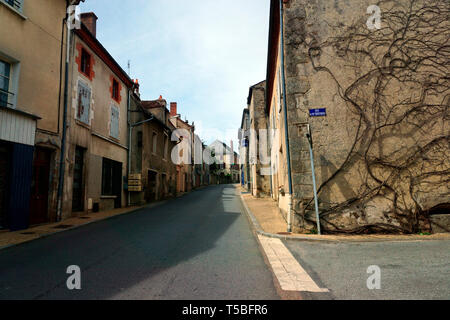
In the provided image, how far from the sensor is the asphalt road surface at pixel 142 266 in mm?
2811

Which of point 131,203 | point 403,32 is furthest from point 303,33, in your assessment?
point 131,203

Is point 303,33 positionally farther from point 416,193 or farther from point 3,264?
point 3,264

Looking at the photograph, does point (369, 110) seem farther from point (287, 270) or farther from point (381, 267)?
point (287, 270)

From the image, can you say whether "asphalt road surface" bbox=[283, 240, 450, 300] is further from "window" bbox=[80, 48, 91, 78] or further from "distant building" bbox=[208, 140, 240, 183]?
"distant building" bbox=[208, 140, 240, 183]

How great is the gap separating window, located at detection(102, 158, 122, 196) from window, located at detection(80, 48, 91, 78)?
12.4 ft

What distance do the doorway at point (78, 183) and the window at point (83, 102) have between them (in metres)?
1.19

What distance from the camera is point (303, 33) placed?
23.0ft

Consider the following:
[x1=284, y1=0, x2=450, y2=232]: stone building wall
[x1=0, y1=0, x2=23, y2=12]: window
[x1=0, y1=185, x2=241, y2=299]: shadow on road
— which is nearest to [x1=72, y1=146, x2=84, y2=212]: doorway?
[x1=0, y1=185, x2=241, y2=299]: shadow on road

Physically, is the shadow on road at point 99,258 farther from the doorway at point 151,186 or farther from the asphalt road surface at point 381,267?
the doorway at point 151,186

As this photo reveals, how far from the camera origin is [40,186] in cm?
815

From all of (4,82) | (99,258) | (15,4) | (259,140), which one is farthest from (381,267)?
(259,140)

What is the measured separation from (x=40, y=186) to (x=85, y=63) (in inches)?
211

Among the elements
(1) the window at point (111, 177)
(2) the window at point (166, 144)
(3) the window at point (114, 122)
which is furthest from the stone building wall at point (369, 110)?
(2) the window at point (166, 144)
